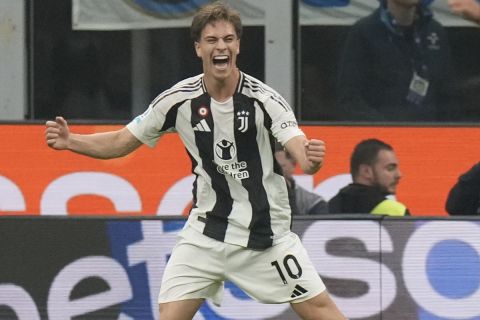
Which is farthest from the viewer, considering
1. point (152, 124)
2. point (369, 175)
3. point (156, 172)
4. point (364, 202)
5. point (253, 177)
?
point (156, 172)

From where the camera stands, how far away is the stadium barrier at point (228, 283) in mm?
7312

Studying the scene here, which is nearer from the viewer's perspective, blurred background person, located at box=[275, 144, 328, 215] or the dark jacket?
the dark jacket

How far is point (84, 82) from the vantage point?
32.2 feet

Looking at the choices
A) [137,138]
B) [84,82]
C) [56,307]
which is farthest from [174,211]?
[137,138]

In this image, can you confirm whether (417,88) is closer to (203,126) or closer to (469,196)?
(469,196)

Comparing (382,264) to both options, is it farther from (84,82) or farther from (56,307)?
(84,82)

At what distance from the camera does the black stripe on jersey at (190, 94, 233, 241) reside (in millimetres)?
6441

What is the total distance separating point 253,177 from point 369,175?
2.53m

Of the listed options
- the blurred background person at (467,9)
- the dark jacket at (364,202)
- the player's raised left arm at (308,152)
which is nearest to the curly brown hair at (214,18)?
the player's raised left arm at (308,152)

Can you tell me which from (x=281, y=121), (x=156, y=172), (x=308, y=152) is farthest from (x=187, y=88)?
(x=156, y=172)

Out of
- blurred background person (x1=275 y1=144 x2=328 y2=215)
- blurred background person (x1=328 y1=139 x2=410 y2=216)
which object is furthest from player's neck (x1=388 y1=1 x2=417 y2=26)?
blurred background person (x1=275 y1=144 x2=328 y2=215)

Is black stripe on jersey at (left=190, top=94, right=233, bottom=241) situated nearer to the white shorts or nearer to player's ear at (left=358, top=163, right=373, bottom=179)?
the white shorts

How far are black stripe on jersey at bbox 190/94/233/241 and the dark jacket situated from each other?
7.02ft

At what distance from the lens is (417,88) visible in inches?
392
